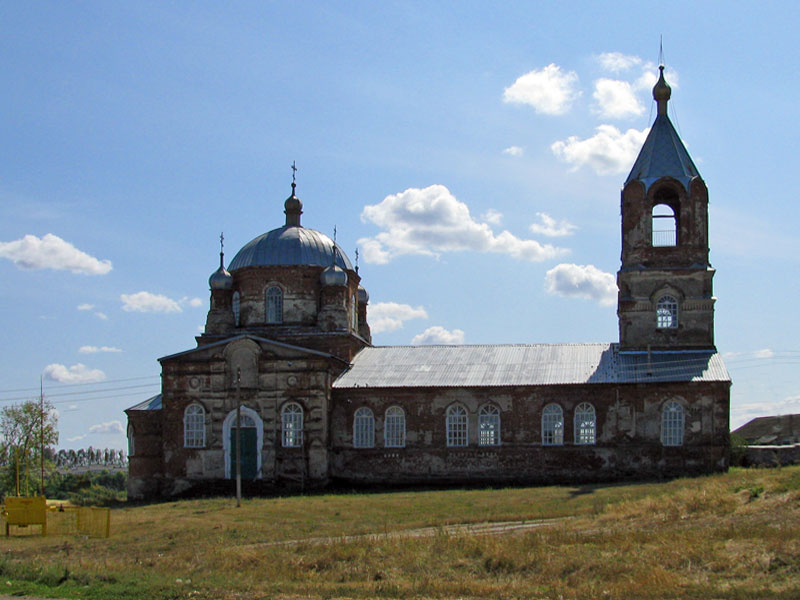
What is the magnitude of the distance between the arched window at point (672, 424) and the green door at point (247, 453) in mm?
16563

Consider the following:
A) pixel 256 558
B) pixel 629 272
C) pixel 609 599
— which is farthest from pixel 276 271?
pixel 609 599

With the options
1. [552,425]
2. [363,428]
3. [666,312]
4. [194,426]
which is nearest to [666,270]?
[666,312]

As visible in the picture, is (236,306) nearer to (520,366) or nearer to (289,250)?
(289,250)

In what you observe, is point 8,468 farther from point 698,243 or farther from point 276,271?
point 698,243

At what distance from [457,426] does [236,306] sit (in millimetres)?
12856

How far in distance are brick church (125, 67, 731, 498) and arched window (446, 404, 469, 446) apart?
0.05m

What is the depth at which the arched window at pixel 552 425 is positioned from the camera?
1592 inches

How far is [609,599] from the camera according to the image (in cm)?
1515

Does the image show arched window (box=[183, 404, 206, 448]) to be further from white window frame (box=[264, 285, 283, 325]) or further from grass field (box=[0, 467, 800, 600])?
grass field (box=[0, 467, 800, 600])

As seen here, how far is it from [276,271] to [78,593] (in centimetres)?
3025

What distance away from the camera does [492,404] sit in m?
41.1

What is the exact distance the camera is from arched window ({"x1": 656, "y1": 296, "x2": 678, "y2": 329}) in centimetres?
4247

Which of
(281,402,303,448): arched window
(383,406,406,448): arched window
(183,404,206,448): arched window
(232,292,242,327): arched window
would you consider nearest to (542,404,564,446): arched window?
(383,406,406,448): arched window

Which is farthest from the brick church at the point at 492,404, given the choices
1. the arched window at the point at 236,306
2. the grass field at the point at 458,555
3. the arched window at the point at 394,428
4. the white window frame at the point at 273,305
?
the grass field at the point at 458,555
